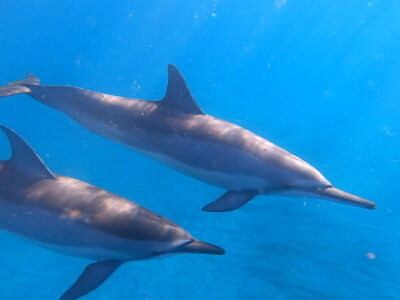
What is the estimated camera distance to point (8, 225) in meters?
4.68

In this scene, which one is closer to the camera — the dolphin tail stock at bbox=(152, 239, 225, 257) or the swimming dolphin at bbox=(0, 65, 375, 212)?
the dolphin tail stock at bbox=(152, 239, 225, 257)

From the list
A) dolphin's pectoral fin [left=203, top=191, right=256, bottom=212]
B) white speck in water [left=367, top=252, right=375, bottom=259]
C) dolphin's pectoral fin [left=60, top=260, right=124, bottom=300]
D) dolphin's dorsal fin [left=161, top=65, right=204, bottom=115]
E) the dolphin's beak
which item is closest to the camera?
dolphin's pectoral fin [left=60, top=260, right=124, bottom=300]

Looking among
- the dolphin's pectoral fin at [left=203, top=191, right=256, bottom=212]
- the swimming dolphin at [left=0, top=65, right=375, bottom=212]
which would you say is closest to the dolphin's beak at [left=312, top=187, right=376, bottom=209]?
the swimming dolphin at [left=0, top=65, right=375, bottom=212]

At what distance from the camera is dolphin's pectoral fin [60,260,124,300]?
4.55m

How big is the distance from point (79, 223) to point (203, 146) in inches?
92.5

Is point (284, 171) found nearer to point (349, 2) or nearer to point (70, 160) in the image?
point (70, 160)

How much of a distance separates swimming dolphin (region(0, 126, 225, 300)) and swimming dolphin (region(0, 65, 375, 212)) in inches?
48.0

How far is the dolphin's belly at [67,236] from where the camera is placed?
14.6 feet

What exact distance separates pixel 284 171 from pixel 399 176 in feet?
65.9

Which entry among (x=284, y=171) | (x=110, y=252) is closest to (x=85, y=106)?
(x=110, y=252)

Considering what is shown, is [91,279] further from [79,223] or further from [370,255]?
[370,255]

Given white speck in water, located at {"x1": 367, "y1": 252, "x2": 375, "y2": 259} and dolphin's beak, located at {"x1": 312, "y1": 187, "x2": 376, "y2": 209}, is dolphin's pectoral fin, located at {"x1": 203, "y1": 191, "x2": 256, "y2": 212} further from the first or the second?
white speck in water, located at {"x1": 367, "y1": 252, "x2": 375, "y2": 259}

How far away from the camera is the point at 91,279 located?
460 centimetres

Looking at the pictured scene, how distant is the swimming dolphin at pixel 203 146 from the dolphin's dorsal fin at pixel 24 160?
1664 mm
